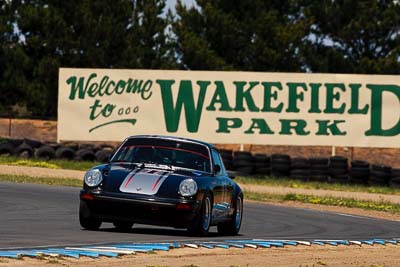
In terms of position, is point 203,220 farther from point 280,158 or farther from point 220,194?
point 280,158

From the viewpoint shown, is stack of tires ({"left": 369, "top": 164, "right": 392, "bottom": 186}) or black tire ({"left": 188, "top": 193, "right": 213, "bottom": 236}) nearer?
black tire ({"left": 188, "top": 193, "right": 213, "bottom": 236})

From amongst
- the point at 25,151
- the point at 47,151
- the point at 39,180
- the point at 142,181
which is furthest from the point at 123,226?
the point at 25,151

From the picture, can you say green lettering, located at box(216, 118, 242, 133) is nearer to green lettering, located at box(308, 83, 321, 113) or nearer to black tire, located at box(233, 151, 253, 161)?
green lettering, located at box(308, 83, 321, 113)

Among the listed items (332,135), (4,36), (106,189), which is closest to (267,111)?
(332,135)

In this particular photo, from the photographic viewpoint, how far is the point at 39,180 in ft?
93.4

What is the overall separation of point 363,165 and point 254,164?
10.4 ft

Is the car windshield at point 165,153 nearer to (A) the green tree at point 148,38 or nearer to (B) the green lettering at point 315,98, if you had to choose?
(B) the green lettering at point 315,98

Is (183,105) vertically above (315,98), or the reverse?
(315,98)

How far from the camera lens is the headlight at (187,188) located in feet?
47.4

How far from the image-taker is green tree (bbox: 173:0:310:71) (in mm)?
53750

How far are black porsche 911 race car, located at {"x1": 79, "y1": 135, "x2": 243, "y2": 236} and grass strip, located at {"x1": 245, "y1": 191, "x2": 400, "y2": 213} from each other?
1119 centimetres

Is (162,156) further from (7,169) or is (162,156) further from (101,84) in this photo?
(101,84)

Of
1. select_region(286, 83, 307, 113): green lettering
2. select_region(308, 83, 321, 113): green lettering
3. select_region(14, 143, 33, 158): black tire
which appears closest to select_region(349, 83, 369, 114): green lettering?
select_region(308, 83, 321, 113): green lettering

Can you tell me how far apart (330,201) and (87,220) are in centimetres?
1326
